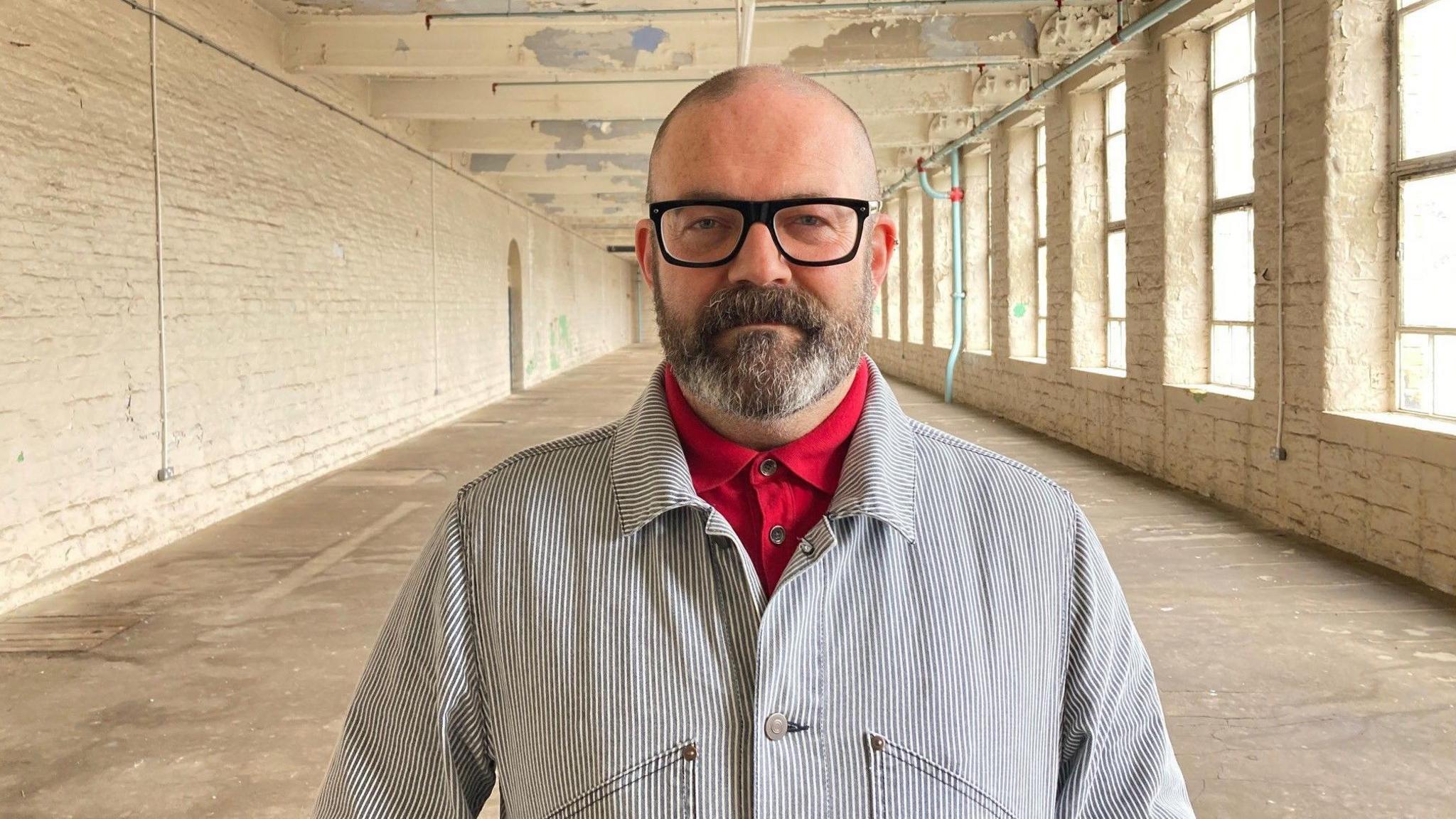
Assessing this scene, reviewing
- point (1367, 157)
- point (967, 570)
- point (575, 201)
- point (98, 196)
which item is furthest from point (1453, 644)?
point (575, 201)

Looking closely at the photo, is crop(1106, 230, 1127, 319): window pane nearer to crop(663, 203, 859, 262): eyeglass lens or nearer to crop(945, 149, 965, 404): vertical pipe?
crop(945, 149, 965, 404): vertical pipe

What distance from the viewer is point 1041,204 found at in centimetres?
1070

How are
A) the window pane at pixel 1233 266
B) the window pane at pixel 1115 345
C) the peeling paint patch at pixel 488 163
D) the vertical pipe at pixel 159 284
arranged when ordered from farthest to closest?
the peeling paint patch at pixel 488 163
the window pane at pixel 1115 345
the window pane at pixel 1233 266
the vertical pipe at pixel 159 284

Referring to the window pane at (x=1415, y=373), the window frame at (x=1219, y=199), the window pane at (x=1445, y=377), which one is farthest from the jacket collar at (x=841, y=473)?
the window frame at (x=1219, y=199)

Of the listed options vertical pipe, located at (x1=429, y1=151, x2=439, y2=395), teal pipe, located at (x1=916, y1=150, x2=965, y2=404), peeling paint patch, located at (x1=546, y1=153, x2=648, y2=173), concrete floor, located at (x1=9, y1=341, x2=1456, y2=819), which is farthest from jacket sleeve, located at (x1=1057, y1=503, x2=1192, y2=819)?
peeling paint patch, located at (x1=546, y1=153, x2=648, y2=173)

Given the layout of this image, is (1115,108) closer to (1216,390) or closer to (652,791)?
(1216,390)

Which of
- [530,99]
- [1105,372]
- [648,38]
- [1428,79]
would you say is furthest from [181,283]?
[1105,372]

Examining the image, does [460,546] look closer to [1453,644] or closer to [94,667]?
[94,667]

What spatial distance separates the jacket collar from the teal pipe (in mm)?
11089

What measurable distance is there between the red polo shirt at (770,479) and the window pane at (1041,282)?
32.9ft

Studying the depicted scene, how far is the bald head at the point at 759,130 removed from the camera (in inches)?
41.6

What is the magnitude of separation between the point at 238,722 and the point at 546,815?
8.80 feet

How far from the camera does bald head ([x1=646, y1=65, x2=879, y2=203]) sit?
1056 millimetres

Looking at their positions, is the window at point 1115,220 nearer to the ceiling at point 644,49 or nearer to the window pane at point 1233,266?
the ceiling at point 644,49
